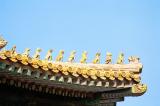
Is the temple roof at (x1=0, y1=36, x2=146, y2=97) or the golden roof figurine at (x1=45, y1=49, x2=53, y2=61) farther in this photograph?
the golden roof figurine at (x1=45, y1=49, x2=53, y2=61)

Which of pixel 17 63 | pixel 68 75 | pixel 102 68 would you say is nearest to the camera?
pixel 17 63

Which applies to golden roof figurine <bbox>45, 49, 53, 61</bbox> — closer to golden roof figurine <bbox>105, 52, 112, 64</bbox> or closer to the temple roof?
the temple roof

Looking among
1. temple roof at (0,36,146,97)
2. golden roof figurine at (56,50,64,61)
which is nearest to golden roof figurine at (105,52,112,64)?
temple roof at (0,36,146,97)

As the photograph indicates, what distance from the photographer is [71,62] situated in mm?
14070

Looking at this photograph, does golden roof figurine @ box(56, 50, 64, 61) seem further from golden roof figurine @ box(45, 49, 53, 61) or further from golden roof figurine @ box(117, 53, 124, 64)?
golden roof figurine @ box(117, 53, 124, 64)

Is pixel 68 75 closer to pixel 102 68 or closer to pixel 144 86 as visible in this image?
pixel 102 68

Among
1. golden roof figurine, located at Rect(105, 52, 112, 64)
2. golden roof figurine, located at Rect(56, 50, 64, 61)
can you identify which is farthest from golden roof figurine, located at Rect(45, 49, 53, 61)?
golden roof figurine, located at Rect(105, 52, 112, 64)

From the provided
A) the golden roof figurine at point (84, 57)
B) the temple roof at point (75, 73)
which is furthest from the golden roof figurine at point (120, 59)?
the golden roof figurine at point (84, 57)

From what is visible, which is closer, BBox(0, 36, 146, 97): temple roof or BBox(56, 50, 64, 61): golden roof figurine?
BBox(0, 36, 146, 97): temple roof

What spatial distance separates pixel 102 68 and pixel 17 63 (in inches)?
127

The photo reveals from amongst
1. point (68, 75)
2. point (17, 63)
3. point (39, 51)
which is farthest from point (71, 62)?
point (17, 63)

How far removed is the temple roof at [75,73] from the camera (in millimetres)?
11305

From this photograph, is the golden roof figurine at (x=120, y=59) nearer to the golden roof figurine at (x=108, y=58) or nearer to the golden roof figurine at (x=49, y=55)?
the golden roof figurine at (x=108, y=58)

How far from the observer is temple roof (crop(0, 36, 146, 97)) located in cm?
1130
